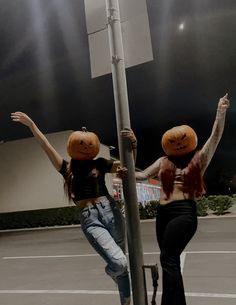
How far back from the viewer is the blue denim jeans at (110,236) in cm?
319

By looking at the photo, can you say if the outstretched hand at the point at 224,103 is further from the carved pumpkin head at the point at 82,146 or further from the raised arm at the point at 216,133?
the carved pumpkin head at the point at 82,146

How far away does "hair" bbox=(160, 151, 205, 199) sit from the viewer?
10.7 feet

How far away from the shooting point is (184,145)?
337 centimetres

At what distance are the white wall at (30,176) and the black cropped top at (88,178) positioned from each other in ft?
→ 65.3

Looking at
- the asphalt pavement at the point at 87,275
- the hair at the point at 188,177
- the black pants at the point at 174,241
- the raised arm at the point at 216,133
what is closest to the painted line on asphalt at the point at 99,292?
the asphalt pavement at the point at 87,275

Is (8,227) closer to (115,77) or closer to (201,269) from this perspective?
(201,269)

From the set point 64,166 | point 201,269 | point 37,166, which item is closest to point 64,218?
point 37,166

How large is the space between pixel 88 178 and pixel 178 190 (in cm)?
78

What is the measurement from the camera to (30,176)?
24078 mm

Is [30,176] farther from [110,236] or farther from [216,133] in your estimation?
[216,133]

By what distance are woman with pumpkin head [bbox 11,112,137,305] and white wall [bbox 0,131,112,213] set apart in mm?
19881

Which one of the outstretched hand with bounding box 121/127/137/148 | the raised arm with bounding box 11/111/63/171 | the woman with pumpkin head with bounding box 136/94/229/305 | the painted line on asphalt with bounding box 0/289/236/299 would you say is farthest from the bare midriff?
the painted line on asphalt with bounding box 0/289/236/299

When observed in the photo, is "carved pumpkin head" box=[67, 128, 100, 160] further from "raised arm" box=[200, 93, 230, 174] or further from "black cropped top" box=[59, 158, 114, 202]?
"raised arm" box=[200, 93, 230, 174]

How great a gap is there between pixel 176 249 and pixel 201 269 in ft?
16.9
